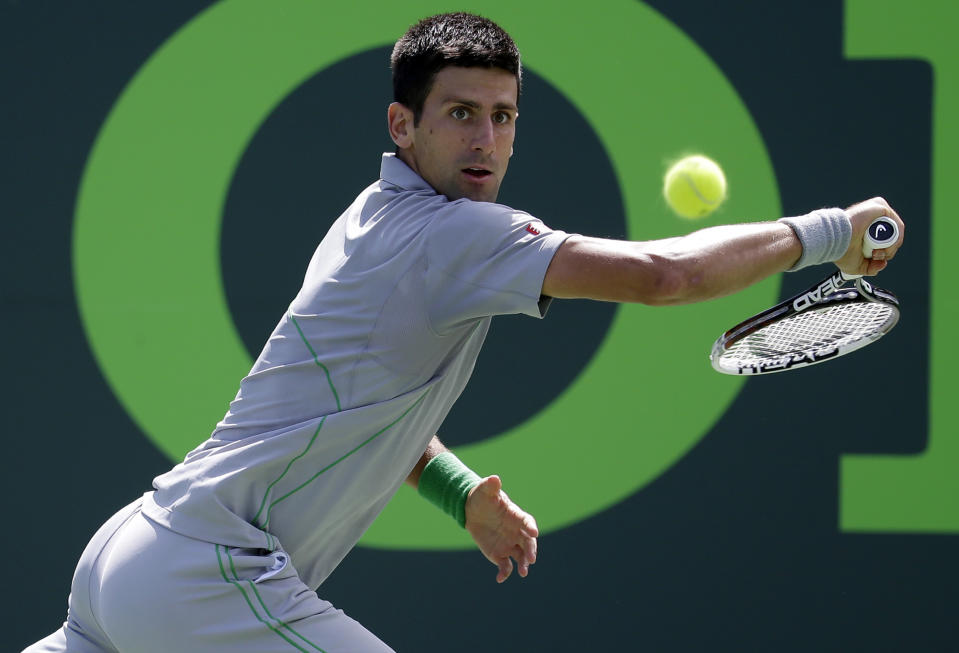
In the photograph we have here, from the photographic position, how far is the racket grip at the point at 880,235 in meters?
2.12

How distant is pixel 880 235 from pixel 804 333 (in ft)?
1.84

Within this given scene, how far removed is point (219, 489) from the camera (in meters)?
2.14

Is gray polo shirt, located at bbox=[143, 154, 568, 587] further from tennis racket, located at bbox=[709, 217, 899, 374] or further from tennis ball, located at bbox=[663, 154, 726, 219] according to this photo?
tennis ball, located at bbox=[663, 154, 726, 219]

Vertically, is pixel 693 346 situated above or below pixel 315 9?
below

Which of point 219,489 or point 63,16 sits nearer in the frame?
point 219,489

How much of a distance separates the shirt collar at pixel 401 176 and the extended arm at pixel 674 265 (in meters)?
0.41

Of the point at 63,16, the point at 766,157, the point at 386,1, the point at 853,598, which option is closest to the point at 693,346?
the point at 766,157

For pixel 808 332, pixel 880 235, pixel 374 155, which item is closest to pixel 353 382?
pixel 880 235

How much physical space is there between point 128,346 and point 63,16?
115 cm

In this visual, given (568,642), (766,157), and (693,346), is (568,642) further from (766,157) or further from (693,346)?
(766,157)

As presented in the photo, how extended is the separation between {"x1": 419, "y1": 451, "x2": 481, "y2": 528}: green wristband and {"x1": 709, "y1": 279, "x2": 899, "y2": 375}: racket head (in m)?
0.60

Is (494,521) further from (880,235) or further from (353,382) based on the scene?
(880,235)

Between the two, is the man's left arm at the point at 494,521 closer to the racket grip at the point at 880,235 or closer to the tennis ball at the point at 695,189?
the racket grip at the point at 880,235

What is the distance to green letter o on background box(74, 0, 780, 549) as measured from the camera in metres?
4.00
